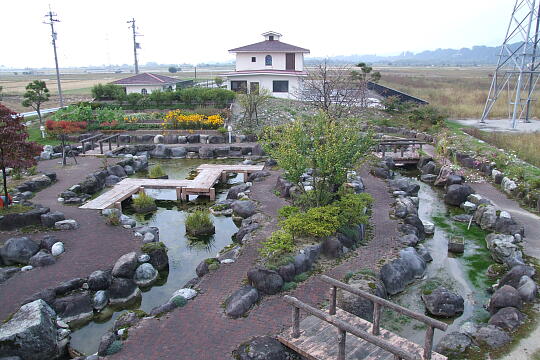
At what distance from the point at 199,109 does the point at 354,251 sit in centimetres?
2296

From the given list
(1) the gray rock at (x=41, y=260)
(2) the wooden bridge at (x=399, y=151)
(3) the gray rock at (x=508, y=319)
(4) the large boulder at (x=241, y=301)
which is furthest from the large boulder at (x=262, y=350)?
(2) the wooden bridge at (x=399, y=151)

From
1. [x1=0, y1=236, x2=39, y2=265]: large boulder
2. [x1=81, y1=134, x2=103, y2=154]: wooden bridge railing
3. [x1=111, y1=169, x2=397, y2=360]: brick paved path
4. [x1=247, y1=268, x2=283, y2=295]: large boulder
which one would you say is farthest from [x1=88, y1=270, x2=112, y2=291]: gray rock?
[x1=81, y1=134, x2=103, y2=154]: wooden bridge railing

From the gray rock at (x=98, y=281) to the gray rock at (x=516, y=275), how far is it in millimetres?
9839

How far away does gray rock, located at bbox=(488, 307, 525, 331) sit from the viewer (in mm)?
8844

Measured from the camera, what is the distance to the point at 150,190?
19.5 m

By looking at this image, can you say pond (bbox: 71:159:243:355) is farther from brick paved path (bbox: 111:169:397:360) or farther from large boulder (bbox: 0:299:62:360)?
brick paved path (bbox: 111:169:397:360)

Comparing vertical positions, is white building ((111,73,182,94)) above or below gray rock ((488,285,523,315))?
above

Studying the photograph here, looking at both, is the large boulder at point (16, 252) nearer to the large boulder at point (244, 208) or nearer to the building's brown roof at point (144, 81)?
the large boulder at point (244, 208)

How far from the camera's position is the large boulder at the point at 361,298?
924 centimetres

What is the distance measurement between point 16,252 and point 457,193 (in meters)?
15.5

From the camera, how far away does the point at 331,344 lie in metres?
7.81

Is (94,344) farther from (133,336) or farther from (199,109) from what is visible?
(199,109)

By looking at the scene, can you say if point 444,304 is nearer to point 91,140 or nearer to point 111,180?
point 111,180

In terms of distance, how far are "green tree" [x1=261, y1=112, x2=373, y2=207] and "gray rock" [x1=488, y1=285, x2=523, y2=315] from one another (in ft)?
16.2
